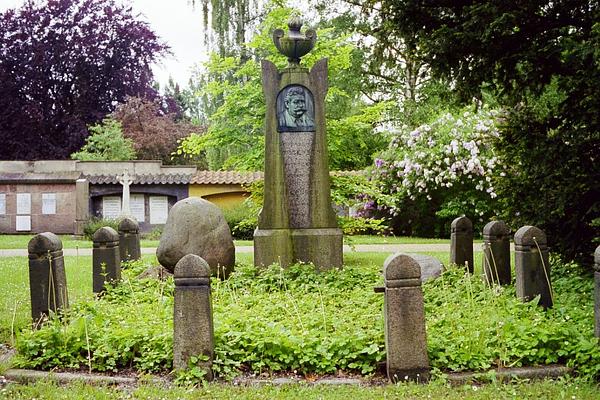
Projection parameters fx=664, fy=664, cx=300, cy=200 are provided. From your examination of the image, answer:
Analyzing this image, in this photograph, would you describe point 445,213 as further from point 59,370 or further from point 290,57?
point 59,370

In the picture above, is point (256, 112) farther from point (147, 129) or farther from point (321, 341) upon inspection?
point (147, 129)

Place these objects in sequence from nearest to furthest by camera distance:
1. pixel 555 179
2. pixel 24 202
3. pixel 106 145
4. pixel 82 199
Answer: pixel 555 179
pixel 82 199
pixel 24 202
pixel 106 145

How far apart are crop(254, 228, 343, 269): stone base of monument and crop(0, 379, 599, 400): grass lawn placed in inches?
191

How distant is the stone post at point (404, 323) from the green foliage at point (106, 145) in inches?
1101

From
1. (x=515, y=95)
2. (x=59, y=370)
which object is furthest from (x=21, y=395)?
(x=515, y=95)

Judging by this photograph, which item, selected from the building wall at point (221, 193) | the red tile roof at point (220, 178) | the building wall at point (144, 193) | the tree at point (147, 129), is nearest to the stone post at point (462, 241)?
the red tile roof at point (220, 178)

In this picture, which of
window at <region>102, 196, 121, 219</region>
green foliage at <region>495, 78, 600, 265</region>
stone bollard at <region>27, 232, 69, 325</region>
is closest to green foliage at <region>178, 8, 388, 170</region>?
green foliage at <region>495, 78, 600, 265</region>

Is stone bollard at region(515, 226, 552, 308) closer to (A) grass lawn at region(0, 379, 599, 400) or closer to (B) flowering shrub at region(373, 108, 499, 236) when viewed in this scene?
(A) grass lawn at region(0, 379, 599, 400)

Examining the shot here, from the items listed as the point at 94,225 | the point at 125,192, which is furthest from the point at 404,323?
the point at 125,192

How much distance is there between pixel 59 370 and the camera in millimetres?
5605

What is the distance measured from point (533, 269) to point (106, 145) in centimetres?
2764

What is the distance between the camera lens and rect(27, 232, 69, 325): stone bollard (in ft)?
22.9

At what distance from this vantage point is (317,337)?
Answer: 588 centimetres

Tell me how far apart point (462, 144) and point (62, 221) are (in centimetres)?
1727
